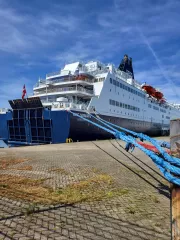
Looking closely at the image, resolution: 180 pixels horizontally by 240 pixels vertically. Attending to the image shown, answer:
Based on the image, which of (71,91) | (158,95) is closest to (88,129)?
(71,91)

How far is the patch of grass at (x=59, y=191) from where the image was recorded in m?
5.22

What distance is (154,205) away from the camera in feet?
16.9

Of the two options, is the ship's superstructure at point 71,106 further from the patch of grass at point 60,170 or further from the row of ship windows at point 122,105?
the patch of grass at point 60,170

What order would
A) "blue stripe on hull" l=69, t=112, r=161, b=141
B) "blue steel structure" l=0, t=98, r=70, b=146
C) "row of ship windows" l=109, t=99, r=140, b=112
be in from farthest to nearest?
"row of ship windows" l=109, t=99, r=140, b=112 < "blue stripe on hull" l=69, t=112, r=161, b=141 < "blue steel structure" l=0, t=98, r=70, b=146

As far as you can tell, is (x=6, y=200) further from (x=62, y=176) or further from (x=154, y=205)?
(x=154, y=205)

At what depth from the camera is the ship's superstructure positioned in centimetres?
1894

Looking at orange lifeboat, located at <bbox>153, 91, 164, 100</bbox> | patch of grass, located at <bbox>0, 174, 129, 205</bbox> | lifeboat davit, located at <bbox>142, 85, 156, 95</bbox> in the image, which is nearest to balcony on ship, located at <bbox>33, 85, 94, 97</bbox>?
patch of grass, located at <bbox>0, 174, 129, 205</bbox>

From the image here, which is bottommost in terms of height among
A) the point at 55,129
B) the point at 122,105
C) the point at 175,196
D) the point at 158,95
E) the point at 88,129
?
the point at 175,196

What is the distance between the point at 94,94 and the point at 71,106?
5.00 m

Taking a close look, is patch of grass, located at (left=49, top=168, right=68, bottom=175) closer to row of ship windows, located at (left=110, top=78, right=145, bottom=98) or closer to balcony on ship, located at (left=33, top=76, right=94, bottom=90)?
balcony on ship, located at (left=33, top=76, right=94, bottom=90)

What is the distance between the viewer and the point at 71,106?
61.5ft

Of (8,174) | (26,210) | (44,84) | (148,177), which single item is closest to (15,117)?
(44,84)

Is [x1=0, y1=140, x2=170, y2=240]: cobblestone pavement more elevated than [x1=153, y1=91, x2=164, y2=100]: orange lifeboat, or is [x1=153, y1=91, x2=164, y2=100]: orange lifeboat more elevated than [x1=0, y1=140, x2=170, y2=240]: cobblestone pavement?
[x1=153, y1=91, x2=164, y2=100]: orange lifeboat

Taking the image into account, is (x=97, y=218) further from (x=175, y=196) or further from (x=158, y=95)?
(x=158, y=95)
